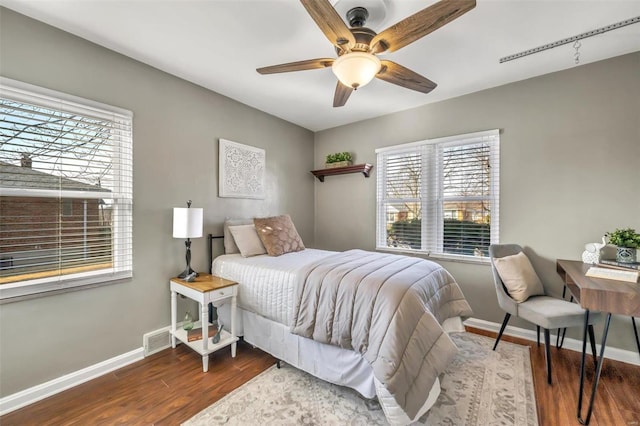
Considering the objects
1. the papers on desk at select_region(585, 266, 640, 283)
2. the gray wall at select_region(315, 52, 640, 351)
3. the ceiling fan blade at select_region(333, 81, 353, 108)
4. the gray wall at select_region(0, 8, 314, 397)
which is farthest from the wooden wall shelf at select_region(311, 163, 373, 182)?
the papers on desk at select_region(585, 266, 640, 283)

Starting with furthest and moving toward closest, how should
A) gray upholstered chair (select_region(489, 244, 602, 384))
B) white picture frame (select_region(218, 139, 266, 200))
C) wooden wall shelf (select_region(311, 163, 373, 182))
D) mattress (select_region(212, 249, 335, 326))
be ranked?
wooden wall shelf (select_region(311, 163, 373, 182)) → white picture frame (select_region(218, 139, 266, 200)) → mattress (select_region(212, 249, 335, 326)) → gray upholstered chair (select_region(489, 244, 602, 384))

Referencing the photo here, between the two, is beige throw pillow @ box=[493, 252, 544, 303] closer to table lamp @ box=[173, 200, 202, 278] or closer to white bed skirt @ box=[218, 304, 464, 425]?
white bed skirt @ box=[218, 304, 464, 425]

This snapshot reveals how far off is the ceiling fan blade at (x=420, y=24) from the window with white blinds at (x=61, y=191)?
2151 millimetres

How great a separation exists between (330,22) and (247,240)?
211cm

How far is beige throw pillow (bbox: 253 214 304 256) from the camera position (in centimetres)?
281

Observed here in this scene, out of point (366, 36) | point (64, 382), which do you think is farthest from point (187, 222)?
point (366, 36)

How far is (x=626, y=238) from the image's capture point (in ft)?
6.68

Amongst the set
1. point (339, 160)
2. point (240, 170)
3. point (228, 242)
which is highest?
point (339, 160)

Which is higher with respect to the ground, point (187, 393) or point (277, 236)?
point (277, 236)

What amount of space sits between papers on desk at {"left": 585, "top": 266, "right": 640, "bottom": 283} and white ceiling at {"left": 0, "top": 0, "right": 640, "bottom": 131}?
175cm

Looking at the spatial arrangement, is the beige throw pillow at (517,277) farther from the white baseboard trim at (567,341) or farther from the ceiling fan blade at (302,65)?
the ceiling fan blade at (302,65)

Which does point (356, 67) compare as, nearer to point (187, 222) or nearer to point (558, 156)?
point (187, 222)

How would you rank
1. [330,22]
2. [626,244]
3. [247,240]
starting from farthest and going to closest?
1. [247,240]
2. [626,244]
3. [330,22]

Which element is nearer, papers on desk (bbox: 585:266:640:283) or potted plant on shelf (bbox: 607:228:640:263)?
papers on desk (bbox: 585:266:640:283)
